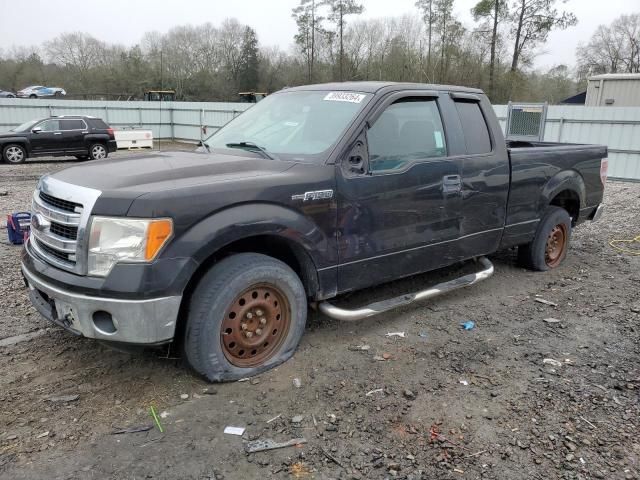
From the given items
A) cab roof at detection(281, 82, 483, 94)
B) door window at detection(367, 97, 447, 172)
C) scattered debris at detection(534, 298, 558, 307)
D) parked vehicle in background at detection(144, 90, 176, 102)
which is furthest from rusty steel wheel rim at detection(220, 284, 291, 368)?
parked vehicle in background at detection(144, 90, 176, 102)

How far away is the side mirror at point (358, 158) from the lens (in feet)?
11.9

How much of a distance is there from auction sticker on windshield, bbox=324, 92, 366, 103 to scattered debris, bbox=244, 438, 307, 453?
2.47m

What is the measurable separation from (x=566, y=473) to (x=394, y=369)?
4.18 feet

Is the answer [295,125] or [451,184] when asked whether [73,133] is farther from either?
[451,184]

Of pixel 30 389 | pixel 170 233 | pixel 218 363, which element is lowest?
pixel 30 389

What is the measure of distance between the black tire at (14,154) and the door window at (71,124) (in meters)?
1.45

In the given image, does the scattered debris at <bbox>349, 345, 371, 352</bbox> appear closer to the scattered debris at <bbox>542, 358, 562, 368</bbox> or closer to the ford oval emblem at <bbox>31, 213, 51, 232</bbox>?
the scattered debris at <bbox>542, 358, 562, 368</bbox>

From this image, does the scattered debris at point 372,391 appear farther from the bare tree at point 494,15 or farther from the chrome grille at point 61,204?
the bare tree at point 494,15

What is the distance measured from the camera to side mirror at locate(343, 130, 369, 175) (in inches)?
143

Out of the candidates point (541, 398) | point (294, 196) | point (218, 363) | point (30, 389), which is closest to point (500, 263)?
point (541, 398)

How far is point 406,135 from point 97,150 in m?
16.6

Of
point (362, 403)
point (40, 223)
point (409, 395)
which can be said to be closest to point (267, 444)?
point (362, 403)

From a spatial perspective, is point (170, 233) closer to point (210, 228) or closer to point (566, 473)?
point (210, 228)

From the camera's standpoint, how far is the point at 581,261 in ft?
21.1
